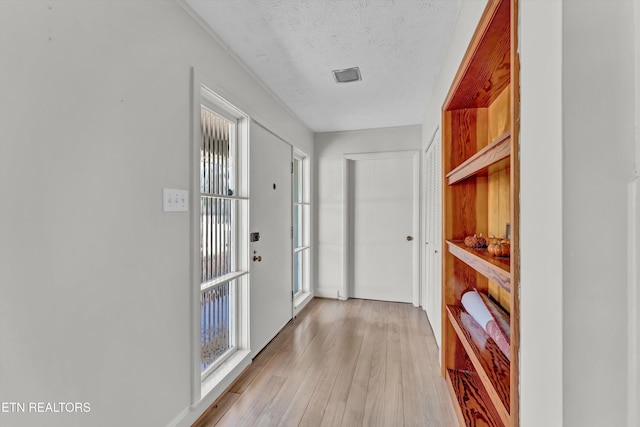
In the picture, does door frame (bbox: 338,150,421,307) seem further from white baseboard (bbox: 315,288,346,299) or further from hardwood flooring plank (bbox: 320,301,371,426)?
hardwood flooring plank (bbox: 320,301,371,426)

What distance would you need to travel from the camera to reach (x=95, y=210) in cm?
107

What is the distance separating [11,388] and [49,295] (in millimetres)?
272

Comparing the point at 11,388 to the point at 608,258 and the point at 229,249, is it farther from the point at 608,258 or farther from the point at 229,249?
the point at 608,258

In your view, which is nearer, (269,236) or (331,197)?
(269,236)

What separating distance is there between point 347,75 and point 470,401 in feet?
8.04

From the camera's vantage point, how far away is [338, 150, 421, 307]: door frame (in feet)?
11.9

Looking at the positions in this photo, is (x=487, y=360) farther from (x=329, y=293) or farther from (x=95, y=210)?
(x=329, y=293)

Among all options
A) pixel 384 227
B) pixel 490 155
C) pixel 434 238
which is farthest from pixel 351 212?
pixel 490 155

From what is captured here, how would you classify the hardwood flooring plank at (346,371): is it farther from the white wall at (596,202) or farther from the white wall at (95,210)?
the white wall at (596,202)

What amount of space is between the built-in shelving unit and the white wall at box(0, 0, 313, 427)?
1.45m

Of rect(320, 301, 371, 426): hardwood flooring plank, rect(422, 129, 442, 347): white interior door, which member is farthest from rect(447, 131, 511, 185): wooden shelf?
rect(320, 301, 371, 426): hardwood flooring plank

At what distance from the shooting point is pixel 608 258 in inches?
21.5

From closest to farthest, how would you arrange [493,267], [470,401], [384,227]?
1. [493,267]
2. [470,401]
3. [384,227]

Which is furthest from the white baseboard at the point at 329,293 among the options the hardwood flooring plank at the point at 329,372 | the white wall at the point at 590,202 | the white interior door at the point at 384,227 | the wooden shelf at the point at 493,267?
the white wall at the point at 590,202
